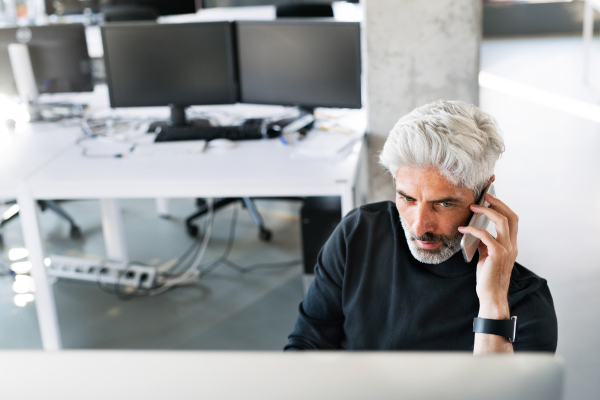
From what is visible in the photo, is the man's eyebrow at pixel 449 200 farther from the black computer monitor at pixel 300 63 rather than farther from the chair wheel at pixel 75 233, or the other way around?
the chair wheel at pixel 75 233

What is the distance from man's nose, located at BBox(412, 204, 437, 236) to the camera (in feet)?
4.29

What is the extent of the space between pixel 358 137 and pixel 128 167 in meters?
0.95

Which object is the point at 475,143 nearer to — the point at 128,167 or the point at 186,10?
the point at 128,167

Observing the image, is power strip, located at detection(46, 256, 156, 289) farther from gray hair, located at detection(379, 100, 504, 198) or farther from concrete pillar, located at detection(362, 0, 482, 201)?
gray hair, located at detection(379, 100, 504, 198)

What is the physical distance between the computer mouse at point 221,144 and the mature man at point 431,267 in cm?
118

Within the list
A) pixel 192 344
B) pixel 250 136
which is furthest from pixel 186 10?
pixel 192 344

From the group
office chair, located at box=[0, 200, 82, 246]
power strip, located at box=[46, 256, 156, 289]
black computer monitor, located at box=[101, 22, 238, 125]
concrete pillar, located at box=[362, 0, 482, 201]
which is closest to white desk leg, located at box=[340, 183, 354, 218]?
concrete pillar, located at box=[362, 0, 482, 201]

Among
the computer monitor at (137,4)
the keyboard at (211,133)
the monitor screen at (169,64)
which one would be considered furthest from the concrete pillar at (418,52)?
the computer monitor at (137,4)

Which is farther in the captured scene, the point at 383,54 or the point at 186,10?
the point at 186,10

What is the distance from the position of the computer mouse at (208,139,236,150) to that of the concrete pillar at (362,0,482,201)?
0.61 metres

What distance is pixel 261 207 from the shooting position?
3.89 m

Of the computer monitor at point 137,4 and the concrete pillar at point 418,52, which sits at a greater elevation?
the computer monitor at point 137,4

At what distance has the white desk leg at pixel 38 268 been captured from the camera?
7.44ft

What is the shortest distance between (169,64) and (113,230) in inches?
35.0
